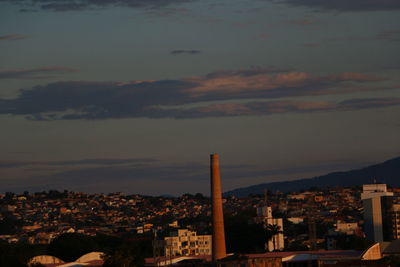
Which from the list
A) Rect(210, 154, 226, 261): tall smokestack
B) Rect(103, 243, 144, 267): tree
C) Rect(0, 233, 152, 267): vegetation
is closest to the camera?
Rect(103, 243, 144, 267): tree

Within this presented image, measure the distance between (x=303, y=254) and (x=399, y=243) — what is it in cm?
1714

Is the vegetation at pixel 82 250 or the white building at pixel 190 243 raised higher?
the white building at pixel 190 243

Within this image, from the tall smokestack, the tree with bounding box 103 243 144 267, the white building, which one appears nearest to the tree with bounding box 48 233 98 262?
the white building

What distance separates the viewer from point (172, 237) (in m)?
162

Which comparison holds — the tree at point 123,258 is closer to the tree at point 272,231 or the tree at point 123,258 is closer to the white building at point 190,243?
the tree at point 272,231

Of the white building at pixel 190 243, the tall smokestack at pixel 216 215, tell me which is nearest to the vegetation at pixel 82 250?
the tall smokestack at pixel 216 215

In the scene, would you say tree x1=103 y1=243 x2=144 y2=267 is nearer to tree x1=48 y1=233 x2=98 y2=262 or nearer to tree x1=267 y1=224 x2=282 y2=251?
tree x1=48 y1=233 x2=98 y2=262

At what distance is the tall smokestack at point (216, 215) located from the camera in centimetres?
10100

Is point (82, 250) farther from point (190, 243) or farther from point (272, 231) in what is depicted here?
point (272, 231)

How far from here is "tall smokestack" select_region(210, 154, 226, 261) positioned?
10100 cm

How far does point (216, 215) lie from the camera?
101812 millimetres

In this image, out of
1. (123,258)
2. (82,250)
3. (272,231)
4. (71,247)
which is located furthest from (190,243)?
(123,258)

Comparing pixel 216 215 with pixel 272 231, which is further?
pixel 272 231

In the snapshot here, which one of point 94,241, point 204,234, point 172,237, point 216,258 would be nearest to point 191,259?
point 216,258
